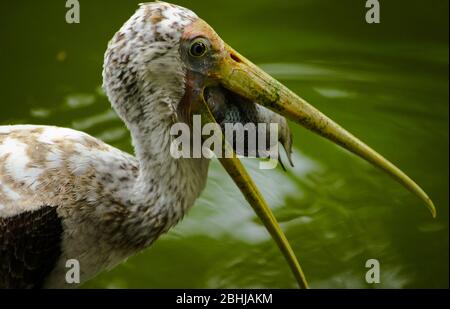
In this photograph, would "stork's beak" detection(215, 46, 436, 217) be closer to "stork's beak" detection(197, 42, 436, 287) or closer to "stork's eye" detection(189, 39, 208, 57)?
"stork's beak" detection(197, 42, 436, 287)

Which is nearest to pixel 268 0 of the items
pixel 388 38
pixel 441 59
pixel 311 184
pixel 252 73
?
pixel 388 38

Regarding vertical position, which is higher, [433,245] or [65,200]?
[433,245]

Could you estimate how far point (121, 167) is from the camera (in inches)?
188

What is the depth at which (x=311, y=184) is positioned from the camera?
6.93 meters

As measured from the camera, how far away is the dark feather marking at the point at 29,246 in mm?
4469

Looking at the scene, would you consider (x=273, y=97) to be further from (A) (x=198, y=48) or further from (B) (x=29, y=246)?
(B) (x=29, y=246)

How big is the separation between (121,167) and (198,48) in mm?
831

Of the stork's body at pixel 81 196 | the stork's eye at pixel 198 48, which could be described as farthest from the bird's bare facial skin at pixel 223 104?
the stork's body at pixel 81 196

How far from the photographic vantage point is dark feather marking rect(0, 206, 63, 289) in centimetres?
447

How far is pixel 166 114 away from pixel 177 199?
53cm

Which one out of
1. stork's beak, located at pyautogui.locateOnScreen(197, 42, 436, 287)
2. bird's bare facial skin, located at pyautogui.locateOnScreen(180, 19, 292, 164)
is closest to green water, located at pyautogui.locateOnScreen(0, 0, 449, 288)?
bird's bare facial skin, located at pyautogui.locateOnScreen(180, 19, 292, 164)

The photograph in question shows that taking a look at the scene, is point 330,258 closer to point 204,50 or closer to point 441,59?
point 204,50

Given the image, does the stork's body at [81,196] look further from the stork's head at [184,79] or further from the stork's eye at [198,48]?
the stork's eye at [198,48]

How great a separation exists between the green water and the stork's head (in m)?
1.82
